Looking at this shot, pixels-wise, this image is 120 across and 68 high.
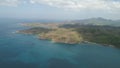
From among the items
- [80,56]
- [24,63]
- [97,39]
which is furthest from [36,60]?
[97,39]

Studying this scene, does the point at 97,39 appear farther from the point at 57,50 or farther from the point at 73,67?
the point at 73,67

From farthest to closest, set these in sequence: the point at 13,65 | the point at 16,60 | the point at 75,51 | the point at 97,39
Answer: the point at 97,39 → the point at 75,51 → the point at 16,60 → the point at 13,65

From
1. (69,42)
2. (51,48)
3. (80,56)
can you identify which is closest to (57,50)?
(51,48)

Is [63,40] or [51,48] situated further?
[63,40]

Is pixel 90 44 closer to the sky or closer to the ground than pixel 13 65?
closer to the ground

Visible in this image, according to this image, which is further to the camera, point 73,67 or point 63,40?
point 63,40

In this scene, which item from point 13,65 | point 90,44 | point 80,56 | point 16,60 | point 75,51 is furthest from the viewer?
point 90,44

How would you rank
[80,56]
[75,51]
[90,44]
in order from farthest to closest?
1. [90,44]
2. [75,51]
3. [80,56]

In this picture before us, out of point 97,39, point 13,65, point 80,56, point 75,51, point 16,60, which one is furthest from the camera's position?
point 97,39

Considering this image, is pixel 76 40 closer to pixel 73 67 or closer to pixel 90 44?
pixel 90 44
